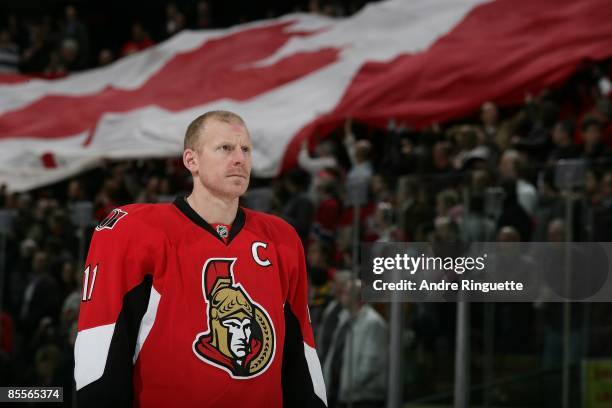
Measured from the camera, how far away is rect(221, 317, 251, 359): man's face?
9.66ft

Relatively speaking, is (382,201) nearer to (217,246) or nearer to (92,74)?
(217,246)

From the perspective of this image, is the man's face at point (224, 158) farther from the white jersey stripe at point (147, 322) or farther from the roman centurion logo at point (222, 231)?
the white jersey stripe at point (147, 322)

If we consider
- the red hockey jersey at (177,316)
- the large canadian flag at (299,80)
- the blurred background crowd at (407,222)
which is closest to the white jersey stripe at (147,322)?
the red hockey jersey at (177,316)

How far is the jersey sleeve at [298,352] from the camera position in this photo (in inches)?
122

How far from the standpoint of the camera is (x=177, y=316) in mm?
2916

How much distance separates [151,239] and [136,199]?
20.1 feet

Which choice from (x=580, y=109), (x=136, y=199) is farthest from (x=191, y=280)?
(x=136, y=199)

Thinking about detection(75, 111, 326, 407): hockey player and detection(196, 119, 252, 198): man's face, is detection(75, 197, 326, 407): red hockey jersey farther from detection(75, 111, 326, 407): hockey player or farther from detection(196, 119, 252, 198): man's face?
detection(196, 119, 252, 198): man's face

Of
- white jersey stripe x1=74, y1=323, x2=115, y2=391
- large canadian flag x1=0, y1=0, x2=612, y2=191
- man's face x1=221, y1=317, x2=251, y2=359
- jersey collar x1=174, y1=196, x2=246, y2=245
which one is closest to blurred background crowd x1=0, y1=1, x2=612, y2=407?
large canadian flag x1=0, y1=0, x2=612, y2=191

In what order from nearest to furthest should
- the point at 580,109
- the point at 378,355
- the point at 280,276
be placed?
1. the point at 280,276
2. the point at 378,355
3. the point at 580,109

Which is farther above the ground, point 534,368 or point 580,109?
point 580,109

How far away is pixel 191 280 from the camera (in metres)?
2.95

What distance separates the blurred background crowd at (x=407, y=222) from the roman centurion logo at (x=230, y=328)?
2801 mm

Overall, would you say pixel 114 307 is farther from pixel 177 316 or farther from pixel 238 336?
pixel 238 336
